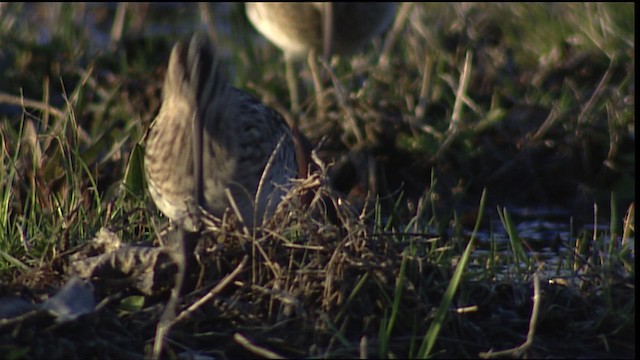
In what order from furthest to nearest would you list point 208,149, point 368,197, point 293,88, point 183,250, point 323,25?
point 323,25 < point 293,88 < point 368,197 < point 208,149 < point 183,250

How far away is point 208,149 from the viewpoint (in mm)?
4340

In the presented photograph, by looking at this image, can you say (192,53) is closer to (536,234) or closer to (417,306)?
(417,306)

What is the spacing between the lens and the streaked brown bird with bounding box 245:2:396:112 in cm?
800

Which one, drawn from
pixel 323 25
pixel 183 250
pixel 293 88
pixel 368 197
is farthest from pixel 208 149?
pixel 323 25

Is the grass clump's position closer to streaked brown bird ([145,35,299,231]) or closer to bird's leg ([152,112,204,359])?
bird's leg ([152,112,204,359])

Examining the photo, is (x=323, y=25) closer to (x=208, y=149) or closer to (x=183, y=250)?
(x=208, y=149)

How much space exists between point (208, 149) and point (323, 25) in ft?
12.6

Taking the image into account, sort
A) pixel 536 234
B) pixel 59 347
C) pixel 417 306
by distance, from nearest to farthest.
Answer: pixel 59 347 < pixel 417 306 < pixel 536 234

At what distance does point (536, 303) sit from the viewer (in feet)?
11.7

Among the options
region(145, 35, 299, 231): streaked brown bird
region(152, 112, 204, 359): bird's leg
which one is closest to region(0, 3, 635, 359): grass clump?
region(152, 112, 204, 359): bird's leg

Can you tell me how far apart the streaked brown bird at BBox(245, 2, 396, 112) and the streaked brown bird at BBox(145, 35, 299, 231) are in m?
3.56

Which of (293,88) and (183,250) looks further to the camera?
(293,88)

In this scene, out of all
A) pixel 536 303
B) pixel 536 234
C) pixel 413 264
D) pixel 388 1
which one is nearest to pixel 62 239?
pixel 413 264

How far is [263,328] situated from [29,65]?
4.53 metres
